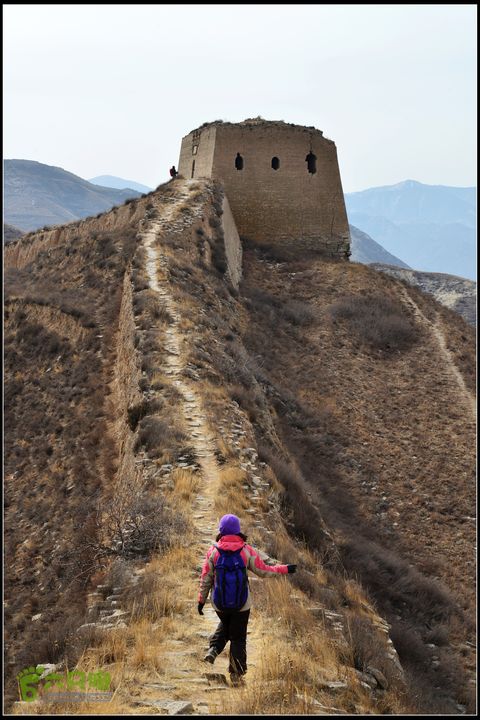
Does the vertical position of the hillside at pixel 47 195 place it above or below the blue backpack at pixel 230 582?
above

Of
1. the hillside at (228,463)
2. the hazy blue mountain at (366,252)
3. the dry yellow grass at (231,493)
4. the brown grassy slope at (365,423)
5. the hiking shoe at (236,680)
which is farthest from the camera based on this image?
the hazy blue mountain at (366,252)

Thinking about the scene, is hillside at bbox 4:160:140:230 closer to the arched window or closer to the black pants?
the arched window

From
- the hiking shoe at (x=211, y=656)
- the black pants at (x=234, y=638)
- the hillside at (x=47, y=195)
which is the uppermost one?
the hillside at (x=47, y=195)

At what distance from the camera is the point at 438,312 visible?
28.9 m

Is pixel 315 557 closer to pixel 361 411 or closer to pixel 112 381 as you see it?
pixel 112 381

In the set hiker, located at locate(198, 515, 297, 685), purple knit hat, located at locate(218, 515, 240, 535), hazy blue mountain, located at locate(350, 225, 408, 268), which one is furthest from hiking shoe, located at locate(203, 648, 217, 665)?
hazy blue mountain, located at locate(350, 225, 408, 268)

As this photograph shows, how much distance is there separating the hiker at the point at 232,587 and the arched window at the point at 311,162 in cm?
2721

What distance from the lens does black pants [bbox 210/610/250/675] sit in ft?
18.8

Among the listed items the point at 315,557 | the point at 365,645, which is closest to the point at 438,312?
the point at 315,557

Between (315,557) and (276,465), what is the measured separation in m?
2.67

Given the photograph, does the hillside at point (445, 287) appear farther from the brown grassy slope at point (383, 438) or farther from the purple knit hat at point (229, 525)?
the purple knit hat at point (229, 525)

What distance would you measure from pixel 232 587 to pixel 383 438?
15769 millimetres

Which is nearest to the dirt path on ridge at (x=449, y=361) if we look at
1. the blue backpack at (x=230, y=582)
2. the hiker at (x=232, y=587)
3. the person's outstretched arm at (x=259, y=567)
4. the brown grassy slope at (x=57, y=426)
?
the brown grassy slope at (x=57, y=426)

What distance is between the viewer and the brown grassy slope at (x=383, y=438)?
46.3ft
